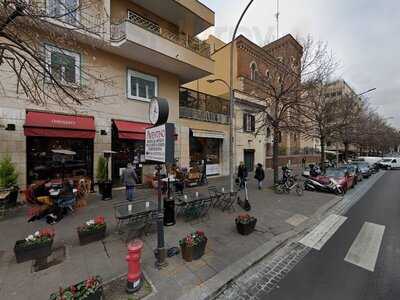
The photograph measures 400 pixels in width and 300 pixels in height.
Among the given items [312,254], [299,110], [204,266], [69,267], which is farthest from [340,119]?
[69,267]

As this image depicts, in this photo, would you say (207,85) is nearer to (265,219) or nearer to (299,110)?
(299,110)

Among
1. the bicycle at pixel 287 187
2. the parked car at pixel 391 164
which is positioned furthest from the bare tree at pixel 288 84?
the parked car at pixel 391 164

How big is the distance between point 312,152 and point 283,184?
2913 cm

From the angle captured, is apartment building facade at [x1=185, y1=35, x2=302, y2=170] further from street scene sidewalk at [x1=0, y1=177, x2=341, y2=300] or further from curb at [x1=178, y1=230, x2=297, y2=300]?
curb at [x1=178, y1=230, x2=297, y2=300]

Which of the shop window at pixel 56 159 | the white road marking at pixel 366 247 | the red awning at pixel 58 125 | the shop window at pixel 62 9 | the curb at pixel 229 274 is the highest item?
the shop window at pixel 62 9

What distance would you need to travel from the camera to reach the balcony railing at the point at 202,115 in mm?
15242

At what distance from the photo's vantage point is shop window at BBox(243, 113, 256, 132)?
20678 millimetres

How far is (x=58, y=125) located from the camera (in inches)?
349

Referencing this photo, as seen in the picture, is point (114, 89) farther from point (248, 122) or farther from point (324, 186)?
point (248, 122)

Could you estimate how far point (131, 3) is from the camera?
11.8 m

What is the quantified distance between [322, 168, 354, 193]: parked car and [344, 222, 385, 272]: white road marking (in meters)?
6.20

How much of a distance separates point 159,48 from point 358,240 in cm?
1158

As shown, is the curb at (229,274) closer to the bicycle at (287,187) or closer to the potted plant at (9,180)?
the bicycle at (287,187)

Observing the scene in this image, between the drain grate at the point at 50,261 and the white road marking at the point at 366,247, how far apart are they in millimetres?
6426
